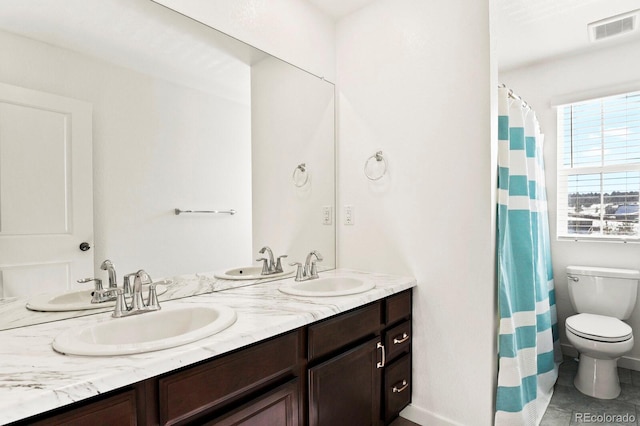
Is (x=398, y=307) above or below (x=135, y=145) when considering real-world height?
below

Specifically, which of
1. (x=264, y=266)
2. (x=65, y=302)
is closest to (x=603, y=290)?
(x=264, y=266)

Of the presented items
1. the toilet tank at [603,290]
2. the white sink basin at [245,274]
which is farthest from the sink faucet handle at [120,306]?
the toilet tank at [603,290]

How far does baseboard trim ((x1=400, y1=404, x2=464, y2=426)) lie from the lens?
1839 millimetres

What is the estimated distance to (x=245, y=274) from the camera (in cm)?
182

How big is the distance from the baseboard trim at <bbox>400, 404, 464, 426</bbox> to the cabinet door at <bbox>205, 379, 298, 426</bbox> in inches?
38.6

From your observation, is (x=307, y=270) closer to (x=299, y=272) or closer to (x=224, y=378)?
(x=299, y=272)

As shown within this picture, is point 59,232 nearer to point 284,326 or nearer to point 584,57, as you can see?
point 284,326

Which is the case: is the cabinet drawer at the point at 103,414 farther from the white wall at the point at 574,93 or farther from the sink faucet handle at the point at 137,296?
the white wall at the point at 574,93

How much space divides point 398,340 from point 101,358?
4.61 ft

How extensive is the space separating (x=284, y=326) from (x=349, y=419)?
2.18ft

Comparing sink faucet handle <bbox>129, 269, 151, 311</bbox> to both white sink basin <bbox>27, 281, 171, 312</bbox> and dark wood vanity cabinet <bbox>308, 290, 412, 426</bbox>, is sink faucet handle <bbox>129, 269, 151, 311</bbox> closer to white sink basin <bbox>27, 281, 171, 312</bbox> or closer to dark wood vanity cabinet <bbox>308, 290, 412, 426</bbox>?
white sink basin <bbox>27, 281, 171, 312</bbox>

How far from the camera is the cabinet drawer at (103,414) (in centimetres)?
74

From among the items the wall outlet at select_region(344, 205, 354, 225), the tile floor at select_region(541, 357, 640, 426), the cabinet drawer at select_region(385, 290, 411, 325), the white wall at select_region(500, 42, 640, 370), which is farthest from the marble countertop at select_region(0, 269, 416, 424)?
the white wall at select_region(500, 42, 640, 370)

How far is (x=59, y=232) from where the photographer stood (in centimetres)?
123
